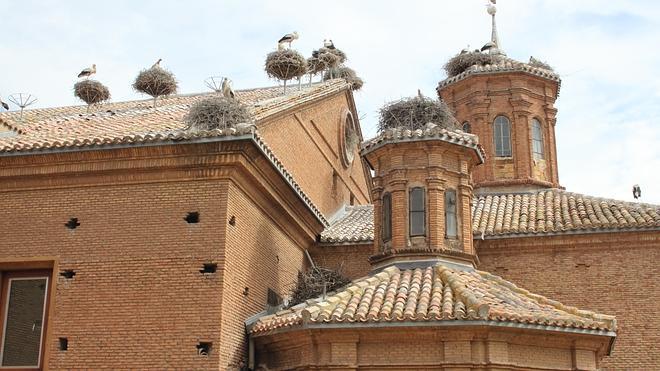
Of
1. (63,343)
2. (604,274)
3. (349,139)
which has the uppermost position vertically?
(349,139)

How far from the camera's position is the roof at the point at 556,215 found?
18.0m

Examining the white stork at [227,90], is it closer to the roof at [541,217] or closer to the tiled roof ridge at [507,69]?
the roof at [541,217]

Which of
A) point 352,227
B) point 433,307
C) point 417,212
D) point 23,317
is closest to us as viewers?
point 433,307

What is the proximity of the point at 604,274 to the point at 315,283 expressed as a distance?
656cm

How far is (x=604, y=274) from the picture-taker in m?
18.1

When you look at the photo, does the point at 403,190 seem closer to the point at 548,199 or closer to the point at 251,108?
the point at 251,108

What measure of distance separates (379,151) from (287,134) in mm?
2587

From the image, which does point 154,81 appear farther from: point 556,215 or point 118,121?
point 556,215

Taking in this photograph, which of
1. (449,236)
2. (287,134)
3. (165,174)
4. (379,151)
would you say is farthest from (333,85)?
(165,174)

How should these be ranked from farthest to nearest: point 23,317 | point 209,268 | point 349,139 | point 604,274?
1. point 349,139
2. point 604,274
3. point 23,317
4. point 209,268

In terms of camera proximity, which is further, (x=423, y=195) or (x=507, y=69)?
(x=507, y=69)

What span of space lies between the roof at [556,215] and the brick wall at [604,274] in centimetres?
25

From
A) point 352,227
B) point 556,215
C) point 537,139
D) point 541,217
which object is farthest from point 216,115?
point 537,139

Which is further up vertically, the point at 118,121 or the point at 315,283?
the point at 118,121
